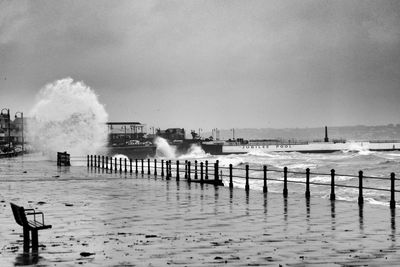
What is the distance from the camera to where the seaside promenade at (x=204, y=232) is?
1137 cm

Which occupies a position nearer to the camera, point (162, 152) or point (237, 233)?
point (237, 233)

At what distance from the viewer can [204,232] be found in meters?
15.0

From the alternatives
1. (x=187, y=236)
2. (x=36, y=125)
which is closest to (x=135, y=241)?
(x=187, y=236)

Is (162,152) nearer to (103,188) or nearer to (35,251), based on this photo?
(103,188)

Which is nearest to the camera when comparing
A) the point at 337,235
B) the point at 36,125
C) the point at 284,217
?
the point at 337,235

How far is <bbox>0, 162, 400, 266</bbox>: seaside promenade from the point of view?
11.4 m

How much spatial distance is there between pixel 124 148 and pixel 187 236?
401 feet

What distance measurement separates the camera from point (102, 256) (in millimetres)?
11633

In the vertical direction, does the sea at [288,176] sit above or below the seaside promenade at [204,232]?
below

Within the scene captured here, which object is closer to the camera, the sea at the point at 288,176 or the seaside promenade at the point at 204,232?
the seaside promenade at the point at 204,232

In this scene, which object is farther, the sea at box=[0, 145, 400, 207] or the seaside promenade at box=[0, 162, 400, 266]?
the sea at box=[0, 145, 400, 207]

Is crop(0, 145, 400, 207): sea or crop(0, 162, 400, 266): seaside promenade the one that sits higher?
crop(0, 162, 400, 266): seaside promenade

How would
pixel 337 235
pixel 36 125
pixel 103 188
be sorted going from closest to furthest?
pixel 337 235 → pixel 103 188 → pixel 36 125

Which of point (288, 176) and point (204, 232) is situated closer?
point (204, 232)
